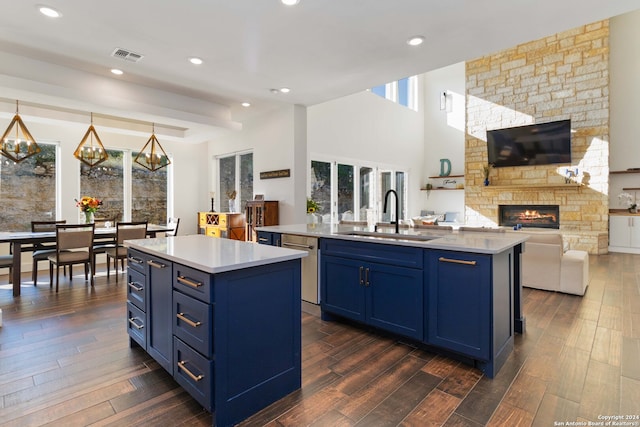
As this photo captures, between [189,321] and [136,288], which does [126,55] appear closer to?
[136,288]

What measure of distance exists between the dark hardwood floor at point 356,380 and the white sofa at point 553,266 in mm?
649

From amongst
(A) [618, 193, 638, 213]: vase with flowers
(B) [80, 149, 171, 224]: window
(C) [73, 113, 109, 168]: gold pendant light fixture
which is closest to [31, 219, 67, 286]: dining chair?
(B) [80, 149, 171, 224]: window

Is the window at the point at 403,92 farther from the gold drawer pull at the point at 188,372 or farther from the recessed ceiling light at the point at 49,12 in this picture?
the gold drawer pull at the point at 188,372

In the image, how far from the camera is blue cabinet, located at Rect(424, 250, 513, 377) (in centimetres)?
222

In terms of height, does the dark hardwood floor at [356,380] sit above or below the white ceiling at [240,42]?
below

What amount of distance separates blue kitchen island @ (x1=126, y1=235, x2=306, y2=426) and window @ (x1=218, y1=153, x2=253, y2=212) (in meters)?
4.96

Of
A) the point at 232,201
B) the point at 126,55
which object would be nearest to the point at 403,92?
the point at 232,201

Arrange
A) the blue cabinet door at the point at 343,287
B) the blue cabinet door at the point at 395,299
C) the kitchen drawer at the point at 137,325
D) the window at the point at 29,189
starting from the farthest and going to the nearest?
the window at the point at 29,189
the blue cabinet door at the point at 343,287
the blue cabinet door at the point at 395,299
the kitchen drawer at the point at 137,325

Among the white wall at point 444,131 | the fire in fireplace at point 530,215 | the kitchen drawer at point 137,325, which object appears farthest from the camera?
the white wall at point 444,131

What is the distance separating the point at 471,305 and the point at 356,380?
934 mm

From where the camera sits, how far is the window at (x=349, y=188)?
25.3ft

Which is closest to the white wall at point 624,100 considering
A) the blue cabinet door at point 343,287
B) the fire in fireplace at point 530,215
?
the fire in fireplace at point 530,215

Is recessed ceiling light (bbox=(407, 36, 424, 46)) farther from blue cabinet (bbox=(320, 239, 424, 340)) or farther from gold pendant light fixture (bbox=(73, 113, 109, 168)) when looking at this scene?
gold pendant light fixture (bbox=(73, 113, 109, 168))

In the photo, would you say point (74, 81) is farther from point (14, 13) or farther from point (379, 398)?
point (379, 398)
